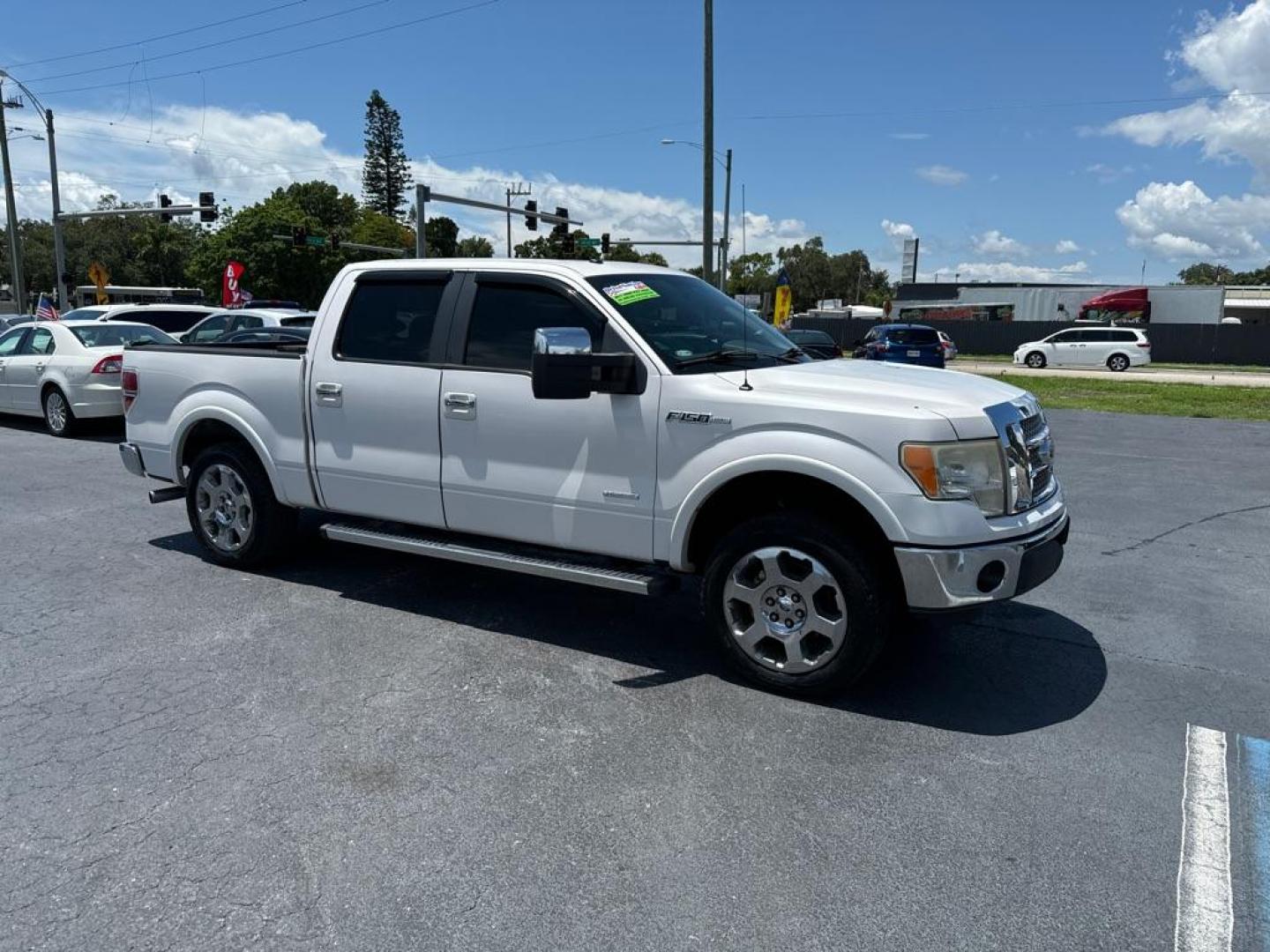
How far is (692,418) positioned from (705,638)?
54.5 inches

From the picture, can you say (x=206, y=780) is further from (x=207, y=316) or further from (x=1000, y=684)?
(x=207, y=316)

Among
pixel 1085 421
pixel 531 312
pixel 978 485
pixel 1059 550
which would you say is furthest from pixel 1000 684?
pixel 1085 421

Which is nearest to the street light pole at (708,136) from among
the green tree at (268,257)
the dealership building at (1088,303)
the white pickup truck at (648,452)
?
the white pickup truck at (648,452)

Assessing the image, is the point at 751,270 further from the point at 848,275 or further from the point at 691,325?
the point at 691,325

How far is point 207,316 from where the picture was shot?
17.1 meters

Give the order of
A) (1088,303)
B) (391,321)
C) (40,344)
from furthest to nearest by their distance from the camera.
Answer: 1. (1088,303)
2. (40,344)
3. (391,321)

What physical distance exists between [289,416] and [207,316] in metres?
13.0

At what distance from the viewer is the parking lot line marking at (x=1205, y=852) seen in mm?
2689

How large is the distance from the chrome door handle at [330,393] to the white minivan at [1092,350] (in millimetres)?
36529

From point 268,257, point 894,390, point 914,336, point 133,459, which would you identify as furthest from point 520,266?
point 268,257

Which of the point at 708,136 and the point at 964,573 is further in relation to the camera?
the point at 708,136

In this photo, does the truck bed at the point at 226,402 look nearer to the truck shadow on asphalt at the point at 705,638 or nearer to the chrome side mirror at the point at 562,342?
the truck shadow on asphalt at the point at 705,638

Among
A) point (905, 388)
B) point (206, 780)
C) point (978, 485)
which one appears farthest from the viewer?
point (905, 388)

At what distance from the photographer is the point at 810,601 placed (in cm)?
413
